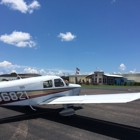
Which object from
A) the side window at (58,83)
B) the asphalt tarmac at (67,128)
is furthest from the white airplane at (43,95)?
the asphalt tarmac at (67,128)

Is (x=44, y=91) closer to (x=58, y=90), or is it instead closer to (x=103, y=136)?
(x=58, y=90)

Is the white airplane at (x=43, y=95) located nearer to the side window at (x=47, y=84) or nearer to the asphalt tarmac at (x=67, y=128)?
the side window at (x=47, y=84)

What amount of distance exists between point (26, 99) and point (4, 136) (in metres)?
2.63

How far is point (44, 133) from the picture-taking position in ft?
19.6

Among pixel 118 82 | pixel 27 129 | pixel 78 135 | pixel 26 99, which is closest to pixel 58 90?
pixel 26 99

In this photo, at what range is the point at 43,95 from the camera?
28.7 ft

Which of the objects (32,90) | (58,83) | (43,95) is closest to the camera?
(32,90)

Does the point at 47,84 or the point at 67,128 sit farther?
the point at 47,84

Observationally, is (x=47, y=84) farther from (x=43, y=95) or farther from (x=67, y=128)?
(x=67, y=128)

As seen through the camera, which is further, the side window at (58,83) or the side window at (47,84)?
the side window at (58,83)

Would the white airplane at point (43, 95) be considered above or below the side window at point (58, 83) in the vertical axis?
below

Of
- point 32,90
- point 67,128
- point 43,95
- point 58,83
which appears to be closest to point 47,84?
point 43,95

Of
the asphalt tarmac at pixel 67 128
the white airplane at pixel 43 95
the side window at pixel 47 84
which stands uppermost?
the side window at pixel 47 84

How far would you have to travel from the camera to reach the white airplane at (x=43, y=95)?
7.45 meters
